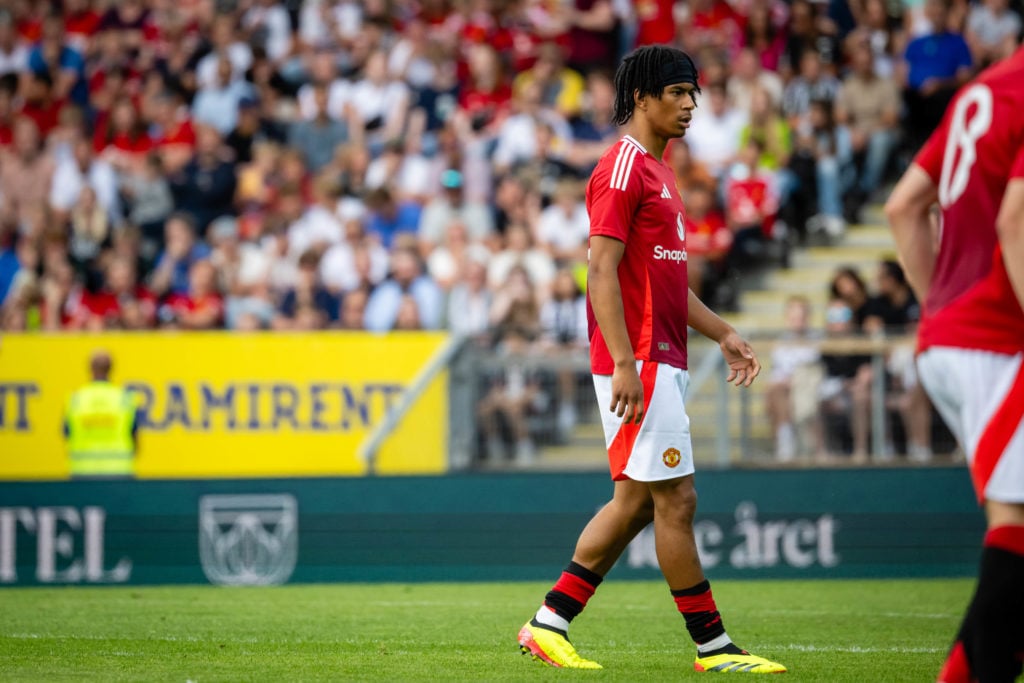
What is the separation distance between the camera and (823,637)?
8031 mm

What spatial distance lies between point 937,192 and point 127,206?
14772 mm

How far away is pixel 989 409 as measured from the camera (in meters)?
4.64

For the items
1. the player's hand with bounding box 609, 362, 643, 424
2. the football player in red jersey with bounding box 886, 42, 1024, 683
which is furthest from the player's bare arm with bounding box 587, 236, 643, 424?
the football player in red jersey with bounding box 886, 42, 1024, 683

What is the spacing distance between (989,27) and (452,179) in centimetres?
583

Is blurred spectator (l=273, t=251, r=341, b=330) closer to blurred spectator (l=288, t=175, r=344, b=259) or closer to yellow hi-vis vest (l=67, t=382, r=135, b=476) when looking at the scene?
blurred spectator (l=288, t=175, r=344, b=259)

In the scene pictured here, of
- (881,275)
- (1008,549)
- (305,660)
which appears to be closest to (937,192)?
(1008,549)

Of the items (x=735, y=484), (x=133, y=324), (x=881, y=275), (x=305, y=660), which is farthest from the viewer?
(x=133, y=324)

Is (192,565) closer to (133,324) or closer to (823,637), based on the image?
(133,324)

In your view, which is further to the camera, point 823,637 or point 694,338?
point 694,338

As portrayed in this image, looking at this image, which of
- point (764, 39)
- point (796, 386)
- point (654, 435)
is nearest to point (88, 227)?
point (764, 39)

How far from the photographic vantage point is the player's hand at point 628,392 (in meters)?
6.21

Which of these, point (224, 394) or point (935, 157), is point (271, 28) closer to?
point (224, 394)

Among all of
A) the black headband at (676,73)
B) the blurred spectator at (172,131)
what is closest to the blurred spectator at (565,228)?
the blurred spectator at (172,131)

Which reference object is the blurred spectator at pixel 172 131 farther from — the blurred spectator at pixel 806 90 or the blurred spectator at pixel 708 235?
the blurred spectator at pixel 806 90
